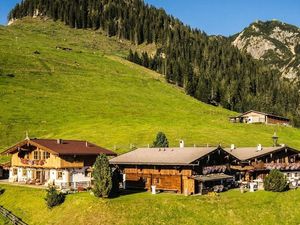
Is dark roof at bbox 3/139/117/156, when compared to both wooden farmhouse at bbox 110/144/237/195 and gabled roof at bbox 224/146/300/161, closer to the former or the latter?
wooden farmhouse at bbox 110/144/237/195

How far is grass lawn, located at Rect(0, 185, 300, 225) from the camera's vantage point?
4681 cm

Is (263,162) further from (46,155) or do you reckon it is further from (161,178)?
(46,155)

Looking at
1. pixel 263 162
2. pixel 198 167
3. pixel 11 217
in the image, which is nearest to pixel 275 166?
pixel 263 162

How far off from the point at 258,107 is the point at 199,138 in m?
77.5

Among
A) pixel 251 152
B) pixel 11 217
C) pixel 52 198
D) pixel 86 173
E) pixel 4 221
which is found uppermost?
pixel 251 152

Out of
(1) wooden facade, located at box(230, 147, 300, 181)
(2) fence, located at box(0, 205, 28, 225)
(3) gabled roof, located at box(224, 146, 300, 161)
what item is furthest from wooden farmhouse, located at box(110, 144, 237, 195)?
(2) fence, located at box(0, 205, 28, 225)

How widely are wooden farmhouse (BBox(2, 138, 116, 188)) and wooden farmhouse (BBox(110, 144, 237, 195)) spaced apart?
4.55 metres

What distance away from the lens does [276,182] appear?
191 feet

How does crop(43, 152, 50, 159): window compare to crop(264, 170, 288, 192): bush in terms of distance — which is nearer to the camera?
crop(264, 170, 288, 192): bush

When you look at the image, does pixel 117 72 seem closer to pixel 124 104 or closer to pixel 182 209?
pixel 124 104

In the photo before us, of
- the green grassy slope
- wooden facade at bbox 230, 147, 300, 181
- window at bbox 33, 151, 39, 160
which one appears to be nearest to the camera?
window at bbox 33, 151, 39, 160

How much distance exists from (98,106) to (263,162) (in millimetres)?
70614

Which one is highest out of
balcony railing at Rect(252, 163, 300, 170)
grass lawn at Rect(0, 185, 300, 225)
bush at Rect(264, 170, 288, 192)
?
balcony railing at Rect(252, 163, 300, 170)

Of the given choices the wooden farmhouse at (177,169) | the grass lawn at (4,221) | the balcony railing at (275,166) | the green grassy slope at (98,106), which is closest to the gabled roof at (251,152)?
the balcony railing at (275,166)
